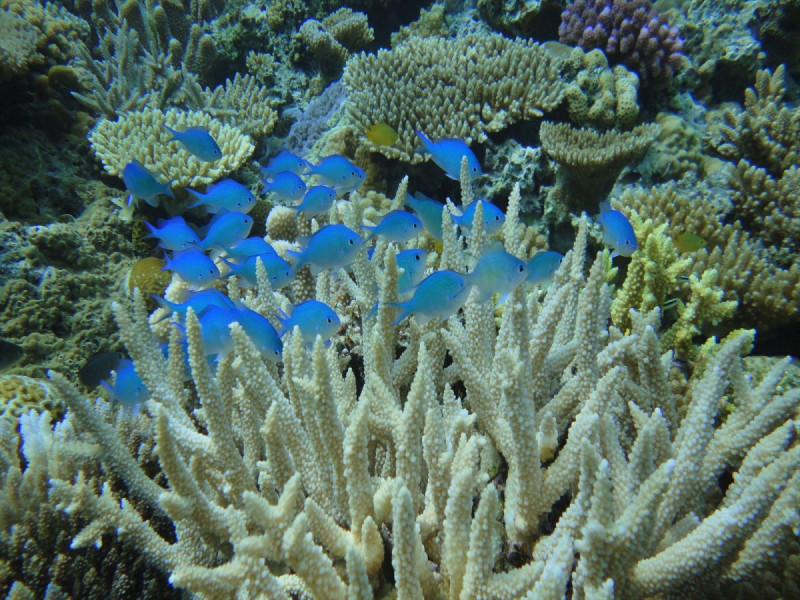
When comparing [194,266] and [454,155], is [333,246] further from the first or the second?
[454,155]

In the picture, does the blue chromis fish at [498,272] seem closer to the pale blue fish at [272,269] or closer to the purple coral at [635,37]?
the pale blue fish at [272,269]

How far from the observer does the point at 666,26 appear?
6.14 metres

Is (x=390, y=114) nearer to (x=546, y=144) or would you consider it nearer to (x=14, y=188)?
(x=546, y=144)

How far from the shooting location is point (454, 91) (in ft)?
18.2

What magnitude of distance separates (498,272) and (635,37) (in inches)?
228

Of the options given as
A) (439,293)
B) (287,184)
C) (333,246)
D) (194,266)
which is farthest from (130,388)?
(287,184)

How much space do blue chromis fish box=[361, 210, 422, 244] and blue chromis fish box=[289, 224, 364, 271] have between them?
450 mm

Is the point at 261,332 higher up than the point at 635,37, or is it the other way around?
the point at 635,37

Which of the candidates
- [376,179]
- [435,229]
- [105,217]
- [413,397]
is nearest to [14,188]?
[105,217]

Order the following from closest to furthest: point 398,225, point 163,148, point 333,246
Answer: point 333,246, point 398,225, point 163,148

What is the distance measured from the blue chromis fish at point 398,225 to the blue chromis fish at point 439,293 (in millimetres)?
1186

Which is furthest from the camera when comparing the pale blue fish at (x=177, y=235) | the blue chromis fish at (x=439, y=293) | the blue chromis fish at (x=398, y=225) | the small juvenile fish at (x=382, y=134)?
the small juvenile fish at (x=382, y=134)

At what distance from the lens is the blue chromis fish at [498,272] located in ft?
7.57

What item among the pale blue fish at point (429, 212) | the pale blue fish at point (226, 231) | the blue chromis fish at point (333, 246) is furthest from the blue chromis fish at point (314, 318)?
the pale blue fish at point (226, 231)
